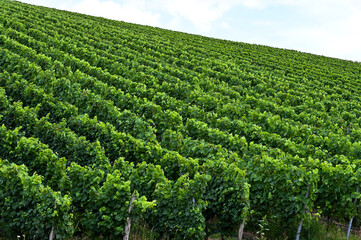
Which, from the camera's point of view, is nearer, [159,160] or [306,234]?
[306,234]

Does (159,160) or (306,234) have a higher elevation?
(159,160)

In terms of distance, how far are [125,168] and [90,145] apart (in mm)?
1422

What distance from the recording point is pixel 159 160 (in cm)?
923

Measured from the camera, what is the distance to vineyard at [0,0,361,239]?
23.3 feet

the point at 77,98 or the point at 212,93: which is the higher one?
the point at 212,93

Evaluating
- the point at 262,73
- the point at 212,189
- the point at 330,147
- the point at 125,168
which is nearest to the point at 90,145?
the point at 125,168

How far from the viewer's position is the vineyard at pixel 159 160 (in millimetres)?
7105

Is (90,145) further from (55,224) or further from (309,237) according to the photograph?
(309,237)

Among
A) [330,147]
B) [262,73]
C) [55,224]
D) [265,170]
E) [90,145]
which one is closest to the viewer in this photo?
[55,224]

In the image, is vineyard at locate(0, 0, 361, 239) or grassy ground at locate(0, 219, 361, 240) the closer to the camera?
vineyard at locate(0, 0, 361, 239)

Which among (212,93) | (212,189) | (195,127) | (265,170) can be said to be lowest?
(212,189)

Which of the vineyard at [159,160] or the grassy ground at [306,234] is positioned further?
the grassy ground at [306,234]

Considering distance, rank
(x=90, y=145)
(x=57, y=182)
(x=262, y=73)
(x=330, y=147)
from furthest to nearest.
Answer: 1. (x=262, y=73)
2. (x=330, y=147)
3. (x=90, y=145)
4. (x=57, y=182)

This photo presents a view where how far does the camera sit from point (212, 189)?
7883 mm
